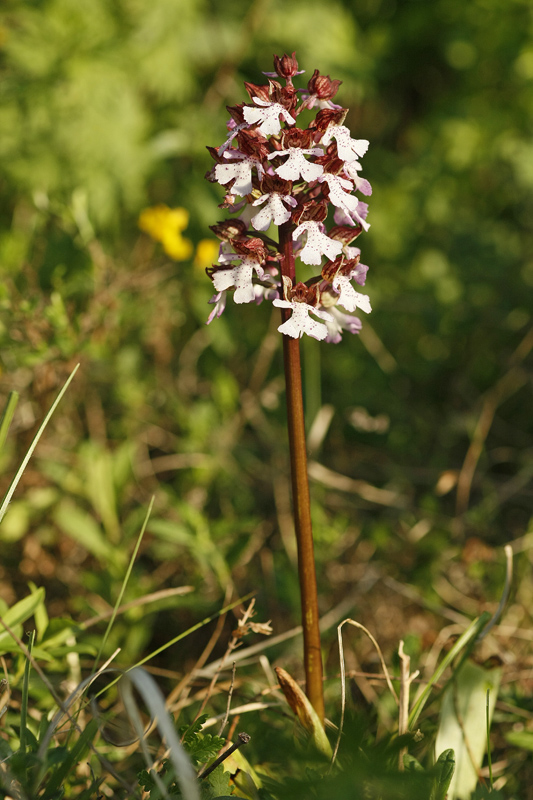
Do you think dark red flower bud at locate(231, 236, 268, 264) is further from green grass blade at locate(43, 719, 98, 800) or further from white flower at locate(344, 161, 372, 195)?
green grass blade at locate(43, 719, 98, 800)

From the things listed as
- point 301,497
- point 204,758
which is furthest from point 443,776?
point 301,497

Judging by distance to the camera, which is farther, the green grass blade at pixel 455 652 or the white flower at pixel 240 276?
the green grass blade at pixel 455 652

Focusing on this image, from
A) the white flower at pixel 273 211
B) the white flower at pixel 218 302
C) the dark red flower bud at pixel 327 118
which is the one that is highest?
the dark red flower bud at pixel 327 118

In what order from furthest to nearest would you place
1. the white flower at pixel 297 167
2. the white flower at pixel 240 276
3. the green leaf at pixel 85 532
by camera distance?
the green leaf at pixel 85 532 → the white flower at pixel 240 276 → the white flower at pixel 297 167

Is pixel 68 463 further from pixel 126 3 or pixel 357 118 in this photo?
pixel 357 118

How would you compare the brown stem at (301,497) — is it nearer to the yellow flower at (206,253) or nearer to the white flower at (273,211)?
the white flower at (273,211)

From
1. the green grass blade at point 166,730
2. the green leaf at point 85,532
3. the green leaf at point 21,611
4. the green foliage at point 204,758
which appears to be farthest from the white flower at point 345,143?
the green leaf at point 85,532

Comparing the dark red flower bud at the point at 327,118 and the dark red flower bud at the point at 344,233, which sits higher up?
the dark red flower bud at the point at 327,118
